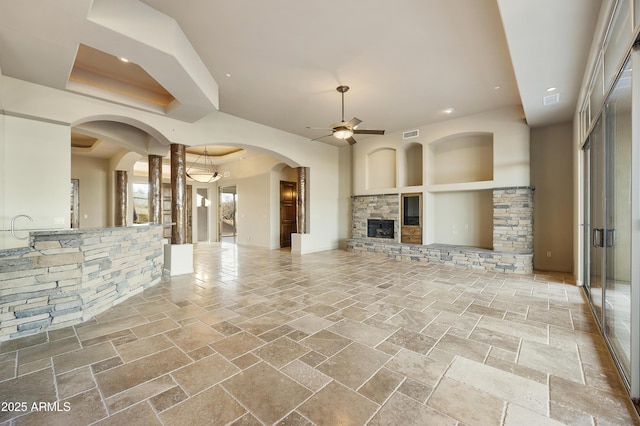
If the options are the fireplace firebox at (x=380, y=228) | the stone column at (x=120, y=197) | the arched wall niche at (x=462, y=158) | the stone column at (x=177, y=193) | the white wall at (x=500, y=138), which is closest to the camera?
the stone column at (x=177, y=193)

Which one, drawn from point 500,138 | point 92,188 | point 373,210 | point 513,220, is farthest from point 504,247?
point 92,188

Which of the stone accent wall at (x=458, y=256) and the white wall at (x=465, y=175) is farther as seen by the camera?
the white wall at (x=465, y=175)

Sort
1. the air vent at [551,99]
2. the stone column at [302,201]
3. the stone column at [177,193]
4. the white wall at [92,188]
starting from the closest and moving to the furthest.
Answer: the air vent at [551,99] < the stone column at [177,193] < the stone column at [302,201] < the white wall at [92,188]

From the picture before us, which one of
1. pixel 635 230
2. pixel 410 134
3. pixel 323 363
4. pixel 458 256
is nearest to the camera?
pixel 635 230

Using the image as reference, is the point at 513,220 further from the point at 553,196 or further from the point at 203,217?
the point at 203,217

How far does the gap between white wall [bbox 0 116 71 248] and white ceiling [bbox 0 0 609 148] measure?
67 cm

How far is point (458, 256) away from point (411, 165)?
2.83 m

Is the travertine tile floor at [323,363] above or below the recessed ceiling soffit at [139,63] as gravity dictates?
below

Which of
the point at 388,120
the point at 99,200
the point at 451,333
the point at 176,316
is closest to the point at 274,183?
the point at 388,120

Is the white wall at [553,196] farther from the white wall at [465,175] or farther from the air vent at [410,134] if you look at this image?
the air vent at [410,134]

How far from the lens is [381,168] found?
8.20m

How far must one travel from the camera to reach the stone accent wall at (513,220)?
5543 millimetres

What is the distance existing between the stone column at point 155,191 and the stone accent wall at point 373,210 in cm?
523

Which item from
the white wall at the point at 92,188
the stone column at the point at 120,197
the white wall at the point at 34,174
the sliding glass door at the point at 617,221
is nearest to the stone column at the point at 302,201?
the white wall at the point at 34,174
